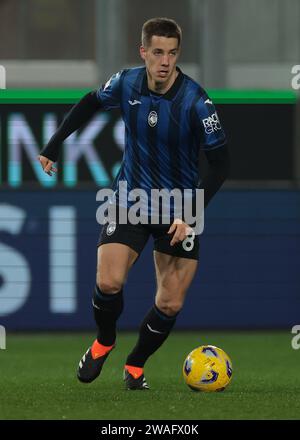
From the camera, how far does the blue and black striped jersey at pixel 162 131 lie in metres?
7.66

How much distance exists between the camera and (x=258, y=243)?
1270cm

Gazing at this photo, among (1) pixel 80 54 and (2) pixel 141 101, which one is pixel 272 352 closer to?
(2) pixel 141 101

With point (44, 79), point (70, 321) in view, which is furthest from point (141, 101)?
point (44, 79)

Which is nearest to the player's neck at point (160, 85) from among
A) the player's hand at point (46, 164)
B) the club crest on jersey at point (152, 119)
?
the club crest on jersey at point (152, 119)

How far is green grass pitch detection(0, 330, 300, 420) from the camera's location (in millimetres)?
6945

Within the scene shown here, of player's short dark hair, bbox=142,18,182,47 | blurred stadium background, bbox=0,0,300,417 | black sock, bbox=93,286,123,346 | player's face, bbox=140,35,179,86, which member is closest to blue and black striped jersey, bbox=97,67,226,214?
player's face, bbox=140,35,179,86

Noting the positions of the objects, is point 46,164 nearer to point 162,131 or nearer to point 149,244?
point 162,131

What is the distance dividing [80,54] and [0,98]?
13354 mm

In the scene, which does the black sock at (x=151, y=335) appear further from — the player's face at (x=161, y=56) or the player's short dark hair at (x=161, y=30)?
the player's short dark hair at (x=161, y=30)

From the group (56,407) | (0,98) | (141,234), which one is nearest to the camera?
(56,407)

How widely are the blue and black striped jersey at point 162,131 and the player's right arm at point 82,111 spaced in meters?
0.02

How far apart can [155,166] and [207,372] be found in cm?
119

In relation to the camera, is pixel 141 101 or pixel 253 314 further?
pixel 253 314

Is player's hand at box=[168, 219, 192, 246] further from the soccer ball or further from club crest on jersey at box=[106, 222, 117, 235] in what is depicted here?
the soccer ball
